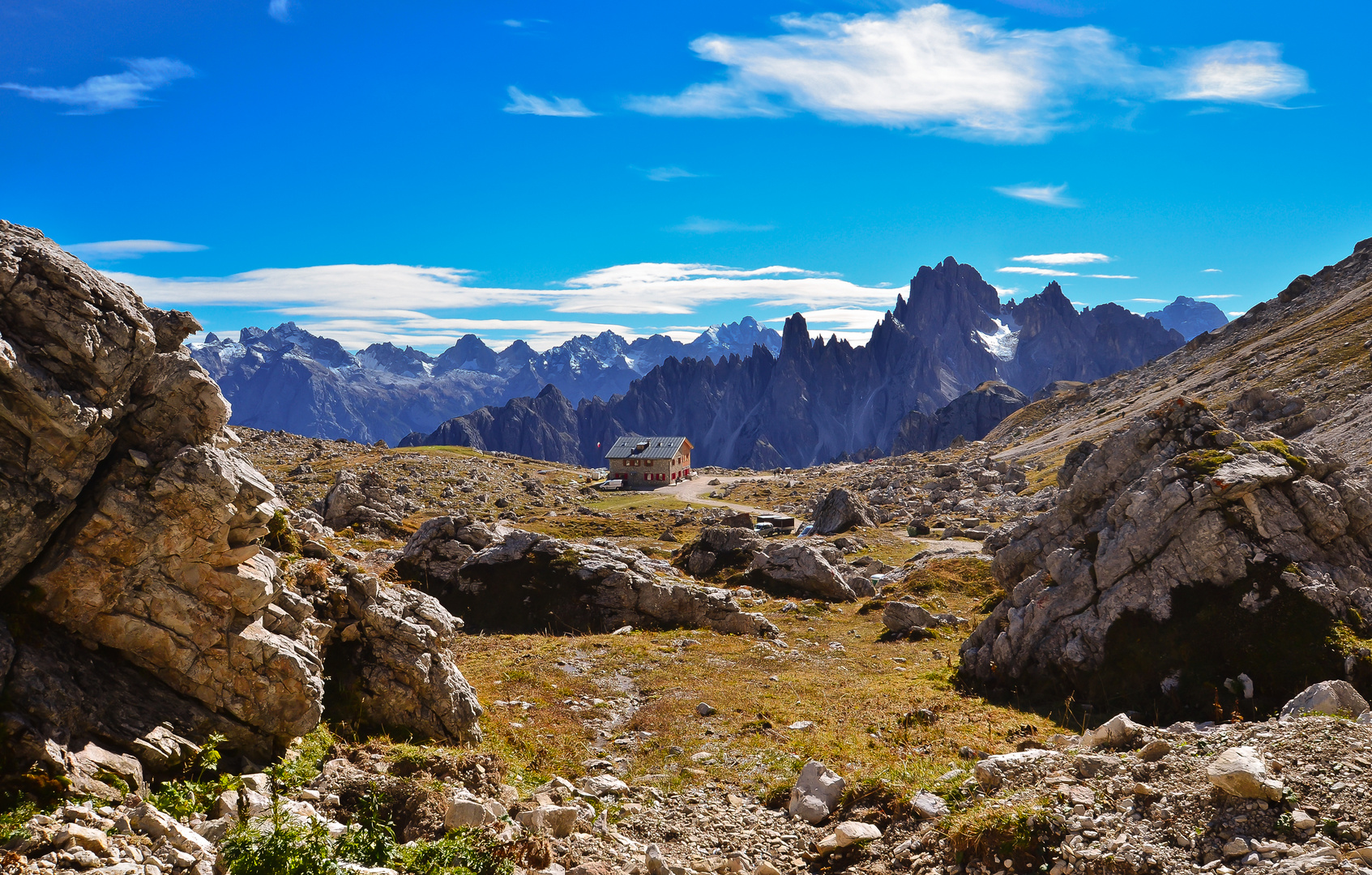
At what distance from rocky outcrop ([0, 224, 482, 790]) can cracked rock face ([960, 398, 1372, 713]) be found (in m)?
20.2

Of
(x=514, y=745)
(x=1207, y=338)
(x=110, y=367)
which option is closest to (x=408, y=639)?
(x=514, y=745)

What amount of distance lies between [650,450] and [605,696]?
11254 cm

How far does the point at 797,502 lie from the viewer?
342 ft

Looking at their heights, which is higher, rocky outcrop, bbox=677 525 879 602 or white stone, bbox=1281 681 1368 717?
white stone, bbox=1281 681 1368 717

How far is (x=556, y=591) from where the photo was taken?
1284 inches

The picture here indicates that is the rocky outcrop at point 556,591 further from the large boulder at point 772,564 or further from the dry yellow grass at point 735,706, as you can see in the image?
the large boulder at point 772,564

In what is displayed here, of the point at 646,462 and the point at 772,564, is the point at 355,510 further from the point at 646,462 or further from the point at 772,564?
the point at 646,462

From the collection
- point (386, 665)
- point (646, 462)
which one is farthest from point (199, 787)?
point (646, 462)

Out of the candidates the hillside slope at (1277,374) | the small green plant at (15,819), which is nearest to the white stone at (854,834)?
the small green plant at (15,819)

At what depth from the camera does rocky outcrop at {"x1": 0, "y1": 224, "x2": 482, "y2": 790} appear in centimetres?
1081

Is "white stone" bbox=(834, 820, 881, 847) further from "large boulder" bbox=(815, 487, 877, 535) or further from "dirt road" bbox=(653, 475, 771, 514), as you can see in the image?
"dirt road" bbox=(653, 475, 771, 514)

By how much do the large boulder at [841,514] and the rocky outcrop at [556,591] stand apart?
119 feet

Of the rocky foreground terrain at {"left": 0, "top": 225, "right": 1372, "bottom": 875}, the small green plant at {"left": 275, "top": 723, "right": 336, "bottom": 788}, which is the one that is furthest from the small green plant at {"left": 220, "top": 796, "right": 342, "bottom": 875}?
the small green plant at {"left": 275, "top": 723, "right": 336, "bottom": 788}

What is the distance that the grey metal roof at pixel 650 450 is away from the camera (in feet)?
433
